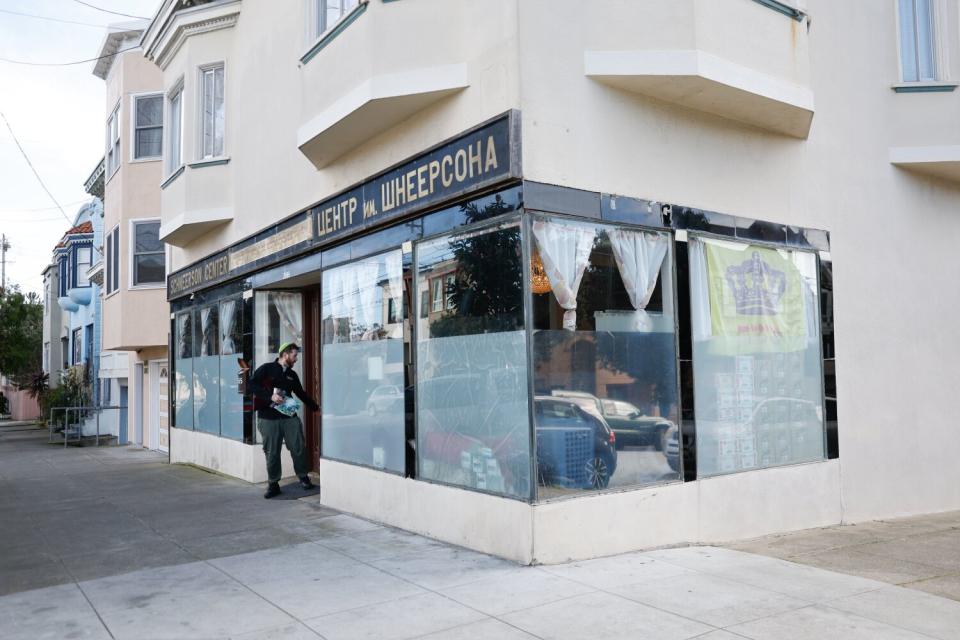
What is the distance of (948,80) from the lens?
32.2ft

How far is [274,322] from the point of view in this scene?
11641 millimetres

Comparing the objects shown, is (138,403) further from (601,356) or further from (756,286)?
(756,286)

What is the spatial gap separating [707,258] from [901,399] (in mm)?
3753

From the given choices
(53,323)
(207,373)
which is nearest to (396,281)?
(207,373)

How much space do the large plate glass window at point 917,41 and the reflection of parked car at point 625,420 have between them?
6.11 meters

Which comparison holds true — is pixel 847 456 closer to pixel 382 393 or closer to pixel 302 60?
pixel 382 393

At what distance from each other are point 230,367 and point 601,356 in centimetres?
760

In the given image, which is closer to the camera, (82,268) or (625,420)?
(625,420)

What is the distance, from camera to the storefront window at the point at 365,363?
8.02 meters

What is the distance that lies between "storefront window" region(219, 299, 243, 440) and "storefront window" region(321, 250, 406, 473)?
3023 millimetres

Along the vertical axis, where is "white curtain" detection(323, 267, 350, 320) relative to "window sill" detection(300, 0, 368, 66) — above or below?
below

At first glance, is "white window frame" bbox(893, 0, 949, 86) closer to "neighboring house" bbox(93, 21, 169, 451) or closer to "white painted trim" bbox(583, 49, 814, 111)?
"white painted trim" bbox(583, 49, 814, 111)

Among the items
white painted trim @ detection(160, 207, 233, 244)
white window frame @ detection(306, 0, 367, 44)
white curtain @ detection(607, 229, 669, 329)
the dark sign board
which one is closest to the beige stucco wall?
white painted trim @ detection(160, 207, 233, 244)

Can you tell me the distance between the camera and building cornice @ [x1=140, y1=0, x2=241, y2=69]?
41.4 ft
